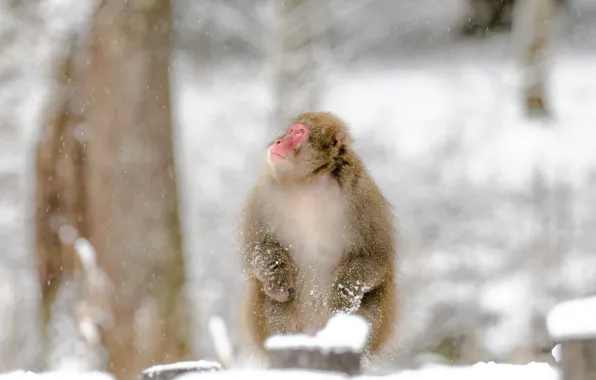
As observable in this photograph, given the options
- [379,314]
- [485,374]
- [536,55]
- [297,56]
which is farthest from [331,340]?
[536,55]

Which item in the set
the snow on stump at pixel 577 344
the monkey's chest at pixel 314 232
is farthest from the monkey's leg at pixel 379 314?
the snow on stump at pixel 577 344

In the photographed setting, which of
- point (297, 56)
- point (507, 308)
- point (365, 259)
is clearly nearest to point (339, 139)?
point (365, 259)

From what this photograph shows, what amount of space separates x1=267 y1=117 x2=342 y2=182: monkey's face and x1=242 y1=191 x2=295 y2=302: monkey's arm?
0.23m

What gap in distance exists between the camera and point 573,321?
8.90 feet

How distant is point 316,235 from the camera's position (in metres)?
4.46

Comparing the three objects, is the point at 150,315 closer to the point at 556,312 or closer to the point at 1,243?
the point at 1,243

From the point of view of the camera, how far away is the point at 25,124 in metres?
11.5

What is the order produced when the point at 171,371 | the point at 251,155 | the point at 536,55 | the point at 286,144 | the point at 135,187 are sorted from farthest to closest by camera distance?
the point at 536,55 → the point at 251,155 → the point at 135,187 → the point at 286,144 → the point at 171,371

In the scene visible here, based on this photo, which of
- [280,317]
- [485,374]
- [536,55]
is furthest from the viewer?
[536,55]

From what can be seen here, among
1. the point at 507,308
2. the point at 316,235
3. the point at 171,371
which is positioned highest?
the point at 507,308

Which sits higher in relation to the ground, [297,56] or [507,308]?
[297,56]

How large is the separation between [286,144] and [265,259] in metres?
0.44

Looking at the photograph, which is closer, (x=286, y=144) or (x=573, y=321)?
(x=573, y=321)

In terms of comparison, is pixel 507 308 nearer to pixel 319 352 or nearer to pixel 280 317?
pixel 280 317
